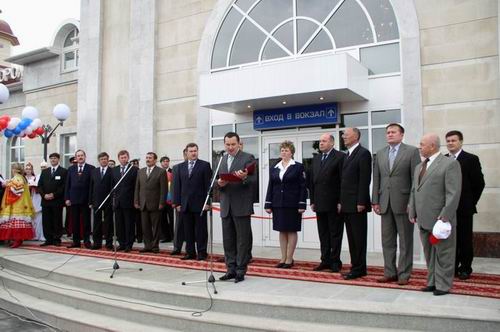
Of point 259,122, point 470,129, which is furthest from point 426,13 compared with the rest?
point 259,122

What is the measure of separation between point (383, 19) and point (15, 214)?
8.15 m

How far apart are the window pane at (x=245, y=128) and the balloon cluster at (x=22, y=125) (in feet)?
16.3

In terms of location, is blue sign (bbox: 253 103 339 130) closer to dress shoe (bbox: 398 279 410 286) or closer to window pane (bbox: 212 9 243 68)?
window pane (bbox: 212 9 243 68)

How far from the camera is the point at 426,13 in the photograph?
27.7ft

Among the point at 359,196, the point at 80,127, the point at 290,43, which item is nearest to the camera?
the point at 359,196

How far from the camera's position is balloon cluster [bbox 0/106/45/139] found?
10.5 metres

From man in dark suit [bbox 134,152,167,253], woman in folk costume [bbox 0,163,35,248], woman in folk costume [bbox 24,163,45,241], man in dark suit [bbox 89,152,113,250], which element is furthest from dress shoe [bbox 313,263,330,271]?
woman in folk costume [bbox 24,163,45,241]

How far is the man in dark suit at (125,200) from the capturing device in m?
8.84

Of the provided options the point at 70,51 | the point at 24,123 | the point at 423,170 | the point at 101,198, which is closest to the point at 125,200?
the point at 101,198

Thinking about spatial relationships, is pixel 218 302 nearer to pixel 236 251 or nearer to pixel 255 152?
pixel 236 251

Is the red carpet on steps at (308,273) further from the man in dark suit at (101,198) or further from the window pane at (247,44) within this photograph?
the window pane at (247,44)

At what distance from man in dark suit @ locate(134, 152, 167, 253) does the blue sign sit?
7.87 ft

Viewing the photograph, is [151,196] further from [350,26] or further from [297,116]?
[350,26]

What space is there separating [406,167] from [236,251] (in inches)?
93.5
